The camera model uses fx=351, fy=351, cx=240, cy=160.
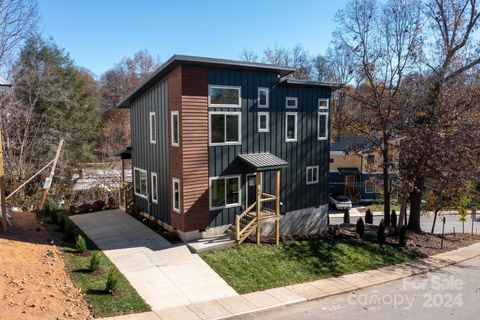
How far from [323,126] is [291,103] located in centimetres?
265

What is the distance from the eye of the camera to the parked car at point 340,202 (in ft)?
107

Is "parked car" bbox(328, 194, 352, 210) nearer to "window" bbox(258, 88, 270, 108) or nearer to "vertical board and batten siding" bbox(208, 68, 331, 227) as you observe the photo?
"vertical board and batten siding" bbox(208, 68, 331, 227)

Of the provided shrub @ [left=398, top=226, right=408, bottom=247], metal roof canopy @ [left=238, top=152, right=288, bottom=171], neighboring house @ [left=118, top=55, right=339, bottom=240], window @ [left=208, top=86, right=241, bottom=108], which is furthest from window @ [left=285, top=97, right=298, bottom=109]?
shrub @ [left=398, top=226, right=408, bottom=247]

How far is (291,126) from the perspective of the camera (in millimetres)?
17500

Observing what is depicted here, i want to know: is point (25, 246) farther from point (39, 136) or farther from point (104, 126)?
point (104, 126)

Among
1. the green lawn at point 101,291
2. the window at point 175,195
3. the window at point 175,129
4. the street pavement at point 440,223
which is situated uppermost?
the window at point 175,129

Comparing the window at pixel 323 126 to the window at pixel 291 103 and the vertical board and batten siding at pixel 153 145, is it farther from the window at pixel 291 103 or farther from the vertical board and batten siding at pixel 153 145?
the vertical board and batten siding at pixel 153 145

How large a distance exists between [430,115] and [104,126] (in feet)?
113

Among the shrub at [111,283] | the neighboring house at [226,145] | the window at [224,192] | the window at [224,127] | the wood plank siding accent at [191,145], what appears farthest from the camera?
the window at [224,192]

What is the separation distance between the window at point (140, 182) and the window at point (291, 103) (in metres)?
7.97

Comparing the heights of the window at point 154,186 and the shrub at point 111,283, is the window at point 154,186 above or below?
above

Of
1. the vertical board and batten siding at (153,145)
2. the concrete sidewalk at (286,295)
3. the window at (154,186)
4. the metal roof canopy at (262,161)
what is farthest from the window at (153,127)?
the concrete sidewalk at (286,295)

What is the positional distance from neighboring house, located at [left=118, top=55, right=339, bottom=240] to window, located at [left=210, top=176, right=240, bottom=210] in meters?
0.04

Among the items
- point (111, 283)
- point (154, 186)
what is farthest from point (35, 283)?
point (154, 186)
